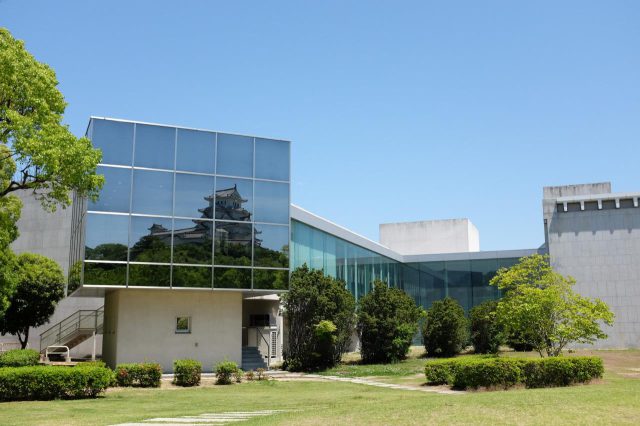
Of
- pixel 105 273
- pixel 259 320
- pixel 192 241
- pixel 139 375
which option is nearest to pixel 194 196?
pixel 192 241

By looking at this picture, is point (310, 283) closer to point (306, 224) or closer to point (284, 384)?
point (306, 224)

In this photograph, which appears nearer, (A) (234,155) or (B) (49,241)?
(A) (234,155)

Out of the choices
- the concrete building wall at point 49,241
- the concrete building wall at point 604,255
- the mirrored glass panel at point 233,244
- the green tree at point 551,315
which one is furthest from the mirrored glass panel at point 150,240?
the concrete building wall at point 604,255

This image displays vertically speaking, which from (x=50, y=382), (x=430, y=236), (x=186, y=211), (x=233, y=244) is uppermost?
(x=430, y=236)

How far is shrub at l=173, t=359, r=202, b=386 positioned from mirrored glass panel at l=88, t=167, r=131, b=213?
6.53 meters

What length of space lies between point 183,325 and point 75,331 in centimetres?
1075

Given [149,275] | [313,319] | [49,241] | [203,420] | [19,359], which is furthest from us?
[49,241]

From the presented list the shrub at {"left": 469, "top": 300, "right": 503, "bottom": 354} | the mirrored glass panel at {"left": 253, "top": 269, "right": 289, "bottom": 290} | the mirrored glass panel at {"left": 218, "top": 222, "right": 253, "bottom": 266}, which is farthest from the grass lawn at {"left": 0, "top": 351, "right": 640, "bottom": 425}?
the shrub at {"left": 469, "top": 300, "right": 503, "bottom": 354}

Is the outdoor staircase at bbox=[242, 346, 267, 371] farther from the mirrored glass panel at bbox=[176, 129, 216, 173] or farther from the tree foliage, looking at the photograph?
the mirrored glass panel at bbox=[176, 129, 216, 173]

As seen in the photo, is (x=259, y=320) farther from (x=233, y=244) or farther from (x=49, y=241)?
(x=49, y=241)

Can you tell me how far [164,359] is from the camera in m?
28.0

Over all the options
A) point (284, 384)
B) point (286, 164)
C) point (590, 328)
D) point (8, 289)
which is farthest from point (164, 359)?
point (590, 328)

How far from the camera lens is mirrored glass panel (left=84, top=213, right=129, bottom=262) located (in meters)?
25.7

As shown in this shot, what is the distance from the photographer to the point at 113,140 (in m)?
26.8
